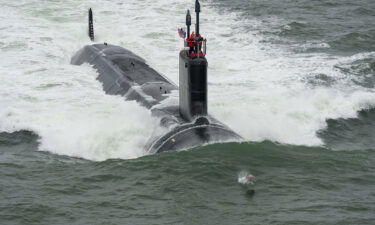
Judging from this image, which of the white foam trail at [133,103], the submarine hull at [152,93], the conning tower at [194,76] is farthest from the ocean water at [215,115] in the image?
the conning tower at [194,76]

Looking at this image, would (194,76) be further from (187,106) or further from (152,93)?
(152,93)

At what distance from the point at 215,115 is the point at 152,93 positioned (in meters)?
2.44

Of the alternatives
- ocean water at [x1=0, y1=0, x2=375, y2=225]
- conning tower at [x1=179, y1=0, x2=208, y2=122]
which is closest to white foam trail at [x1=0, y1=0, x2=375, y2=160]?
ocean water at [x1=0, y1=0, x2=375, y2=225]

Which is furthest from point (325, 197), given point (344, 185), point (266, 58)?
point (266, 58)

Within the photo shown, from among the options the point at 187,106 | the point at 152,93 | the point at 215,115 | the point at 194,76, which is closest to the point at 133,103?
the point at 152,93

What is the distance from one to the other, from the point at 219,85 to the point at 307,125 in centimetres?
515

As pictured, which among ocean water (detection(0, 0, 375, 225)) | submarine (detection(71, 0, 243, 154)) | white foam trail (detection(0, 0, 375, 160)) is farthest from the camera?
white foam trail (detection(0, 0, 375, 160))

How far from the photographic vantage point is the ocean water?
14.9 m

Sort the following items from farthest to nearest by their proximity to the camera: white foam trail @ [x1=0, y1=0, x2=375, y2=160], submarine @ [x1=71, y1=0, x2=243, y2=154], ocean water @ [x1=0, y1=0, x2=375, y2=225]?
white foam trail @ [x1=0, y1=0, x2=375, y2=160]
submarine @ [x1=71, y1=0, x2=243, y2=154]
ocean water @ [x1=0, y1=0, x2=375, y2=225]

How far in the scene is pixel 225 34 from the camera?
35531 mm

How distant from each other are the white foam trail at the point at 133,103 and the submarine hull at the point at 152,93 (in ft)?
1.73

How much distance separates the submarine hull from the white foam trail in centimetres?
53

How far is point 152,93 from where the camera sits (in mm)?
22547

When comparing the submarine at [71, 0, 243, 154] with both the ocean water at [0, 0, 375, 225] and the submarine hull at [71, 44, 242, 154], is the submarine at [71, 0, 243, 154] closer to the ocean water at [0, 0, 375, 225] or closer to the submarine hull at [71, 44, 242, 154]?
the submarine hull at [71, 44, 242, 154]
